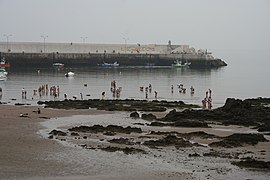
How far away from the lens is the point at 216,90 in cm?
6309

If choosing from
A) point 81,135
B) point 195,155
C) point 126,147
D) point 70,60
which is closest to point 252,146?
point 195,155

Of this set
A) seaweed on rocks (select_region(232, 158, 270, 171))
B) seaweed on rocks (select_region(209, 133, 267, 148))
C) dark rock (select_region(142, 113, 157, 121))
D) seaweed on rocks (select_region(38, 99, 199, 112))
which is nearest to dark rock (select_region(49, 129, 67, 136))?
seaweed on rocks (select_region(209, 133, 267, 148))

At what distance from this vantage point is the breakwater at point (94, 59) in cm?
10775

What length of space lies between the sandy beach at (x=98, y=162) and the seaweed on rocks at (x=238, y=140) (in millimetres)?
453

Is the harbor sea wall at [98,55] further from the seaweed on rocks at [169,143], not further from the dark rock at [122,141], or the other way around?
the seaweed on rocks at [169,143]

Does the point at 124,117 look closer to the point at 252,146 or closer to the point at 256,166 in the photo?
the point at 252,146

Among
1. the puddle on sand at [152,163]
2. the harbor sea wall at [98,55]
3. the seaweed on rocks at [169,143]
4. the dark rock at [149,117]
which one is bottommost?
the puddle on sand at [152,163]

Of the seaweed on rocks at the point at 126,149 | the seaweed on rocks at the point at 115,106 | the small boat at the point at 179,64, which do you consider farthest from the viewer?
the small boat at the point at 179,64

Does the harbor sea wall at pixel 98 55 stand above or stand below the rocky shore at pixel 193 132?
above

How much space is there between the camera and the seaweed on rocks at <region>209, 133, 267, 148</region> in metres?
20.2

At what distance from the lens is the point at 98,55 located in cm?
11850

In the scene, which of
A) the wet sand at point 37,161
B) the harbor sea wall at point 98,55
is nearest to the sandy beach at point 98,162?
the wet sand at point 37,161

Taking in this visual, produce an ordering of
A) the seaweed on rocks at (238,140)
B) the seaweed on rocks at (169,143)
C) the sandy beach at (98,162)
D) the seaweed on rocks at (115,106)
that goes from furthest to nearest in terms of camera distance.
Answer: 1. the seaweed on rocks at (115,106)
2. the seaweed on rocks at (238,140)
3. the seaweed on rocks at (169,143)
4. the sandy beach at (98,162)

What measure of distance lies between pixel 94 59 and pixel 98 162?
100585 mm
